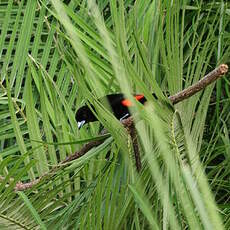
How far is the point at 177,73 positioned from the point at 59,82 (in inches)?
22.8

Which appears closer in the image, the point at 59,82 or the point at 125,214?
the point at 125,214

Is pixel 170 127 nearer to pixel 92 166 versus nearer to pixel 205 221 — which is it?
pixel 205 221

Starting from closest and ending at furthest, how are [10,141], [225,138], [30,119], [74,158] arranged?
1. [74,158]
2. [30,119]
3. [225,138]
4. [10,141]

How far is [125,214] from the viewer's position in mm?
587

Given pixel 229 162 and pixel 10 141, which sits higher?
pixel 10 141

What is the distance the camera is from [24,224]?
67 centimetres

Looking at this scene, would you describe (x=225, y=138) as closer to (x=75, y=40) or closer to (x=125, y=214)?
(x=125, y=214)

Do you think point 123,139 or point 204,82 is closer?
point 204,82

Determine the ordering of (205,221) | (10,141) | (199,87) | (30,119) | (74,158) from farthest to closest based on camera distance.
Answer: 1. (10,141)
2. (30,119)
3. (74,158)
4. (199,87)
5. (205,221)

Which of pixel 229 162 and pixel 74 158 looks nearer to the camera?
pixel 74 158

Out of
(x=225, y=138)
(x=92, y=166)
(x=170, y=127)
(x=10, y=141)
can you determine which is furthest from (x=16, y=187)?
(x=10, y=141)

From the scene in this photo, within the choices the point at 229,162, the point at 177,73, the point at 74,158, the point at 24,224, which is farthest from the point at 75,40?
the point at 229,162

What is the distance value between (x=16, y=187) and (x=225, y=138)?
436mm

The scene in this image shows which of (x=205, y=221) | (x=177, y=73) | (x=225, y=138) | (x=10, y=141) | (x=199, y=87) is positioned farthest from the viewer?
(x=10, y=141)
